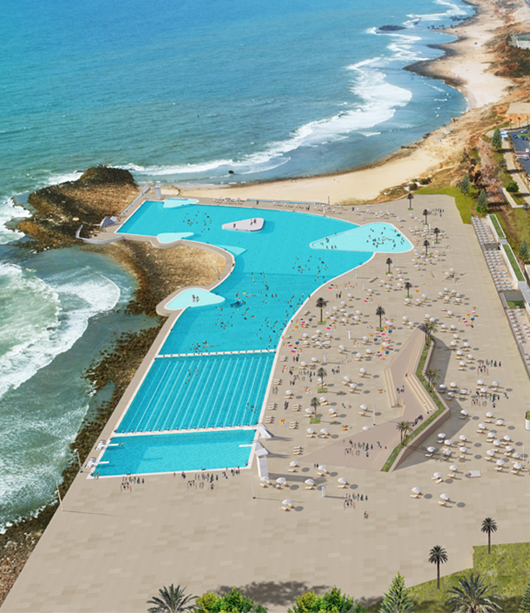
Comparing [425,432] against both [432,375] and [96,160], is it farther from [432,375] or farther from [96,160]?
[96,160]

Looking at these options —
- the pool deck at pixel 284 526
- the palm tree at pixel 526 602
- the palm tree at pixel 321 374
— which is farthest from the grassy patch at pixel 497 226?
the palm tree at pixel 526 602

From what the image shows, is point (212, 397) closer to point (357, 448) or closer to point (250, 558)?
point (357, 448)

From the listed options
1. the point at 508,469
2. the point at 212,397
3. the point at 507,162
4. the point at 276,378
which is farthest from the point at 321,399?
the point at 507,162

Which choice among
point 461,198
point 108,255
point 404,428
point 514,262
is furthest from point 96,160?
point 404,428

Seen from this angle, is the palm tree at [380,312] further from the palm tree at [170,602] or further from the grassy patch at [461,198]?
the palm tree at [170,602]

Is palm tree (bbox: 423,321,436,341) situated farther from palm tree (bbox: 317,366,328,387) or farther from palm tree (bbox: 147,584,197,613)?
palm tree (bbox: 147,584,197,613)

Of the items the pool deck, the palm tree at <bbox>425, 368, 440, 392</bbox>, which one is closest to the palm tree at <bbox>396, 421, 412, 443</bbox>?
the pool deck
